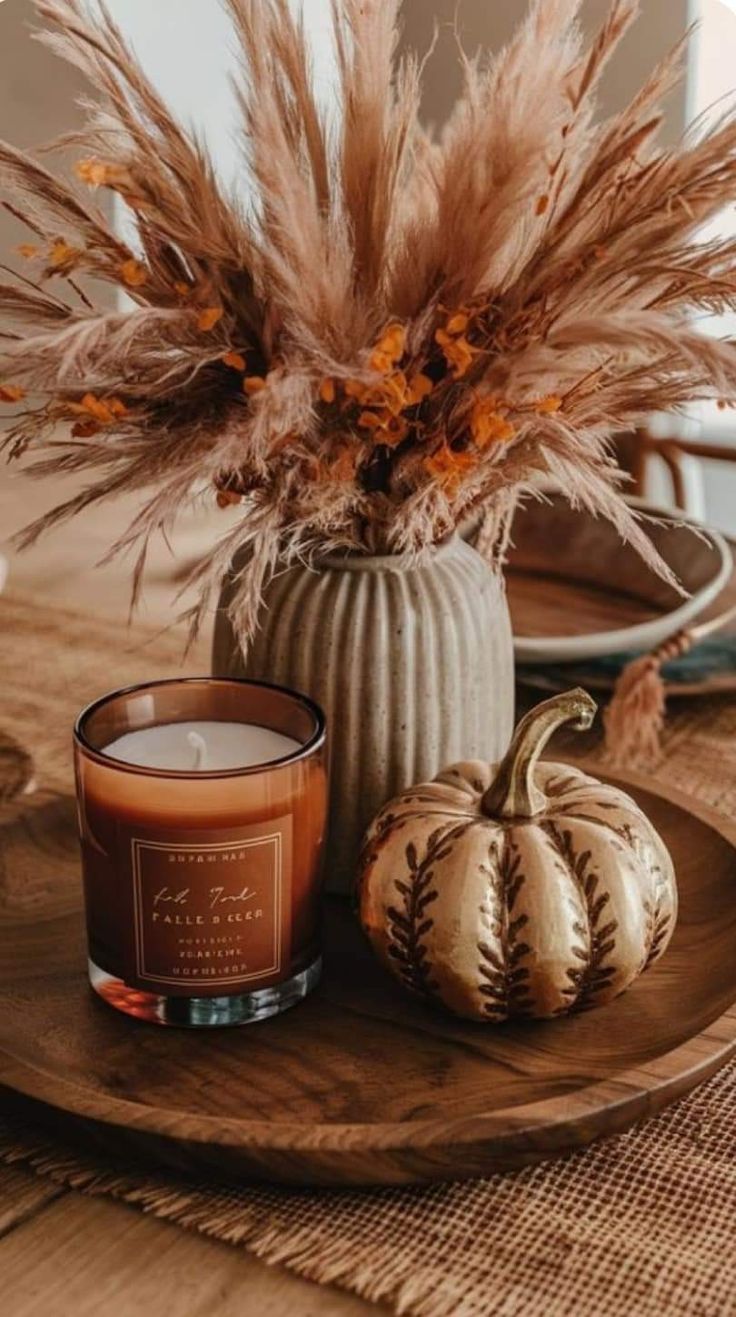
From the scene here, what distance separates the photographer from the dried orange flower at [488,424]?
595 millimetres

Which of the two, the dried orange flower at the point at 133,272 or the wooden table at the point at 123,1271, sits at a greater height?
the dried orange flower at the point at 133,272

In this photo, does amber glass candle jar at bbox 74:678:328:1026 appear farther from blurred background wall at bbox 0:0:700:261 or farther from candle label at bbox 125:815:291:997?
blurred background wall at bbox 0:0:700:261

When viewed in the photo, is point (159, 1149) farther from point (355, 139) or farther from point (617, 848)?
point (355, 139)

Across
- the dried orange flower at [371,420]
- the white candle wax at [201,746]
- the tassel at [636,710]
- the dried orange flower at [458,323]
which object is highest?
the dried orange flower at [458,323]

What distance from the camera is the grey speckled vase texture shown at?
26.7 inches

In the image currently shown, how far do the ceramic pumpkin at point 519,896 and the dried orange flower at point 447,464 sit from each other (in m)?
0.11

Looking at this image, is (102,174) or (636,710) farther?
(636,710)

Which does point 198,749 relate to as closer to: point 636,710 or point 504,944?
point 504,944

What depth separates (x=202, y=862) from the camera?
0.56 m

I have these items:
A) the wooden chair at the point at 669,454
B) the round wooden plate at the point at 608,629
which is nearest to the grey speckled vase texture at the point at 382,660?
the round wooden plate at the point at 608,629

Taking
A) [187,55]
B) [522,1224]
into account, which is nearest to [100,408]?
[522,1224]

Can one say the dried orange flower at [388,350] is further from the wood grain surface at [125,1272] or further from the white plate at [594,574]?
the white plate at [594,574]

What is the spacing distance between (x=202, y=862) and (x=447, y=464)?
20cm

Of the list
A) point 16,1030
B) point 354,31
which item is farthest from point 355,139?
point 16,1030
